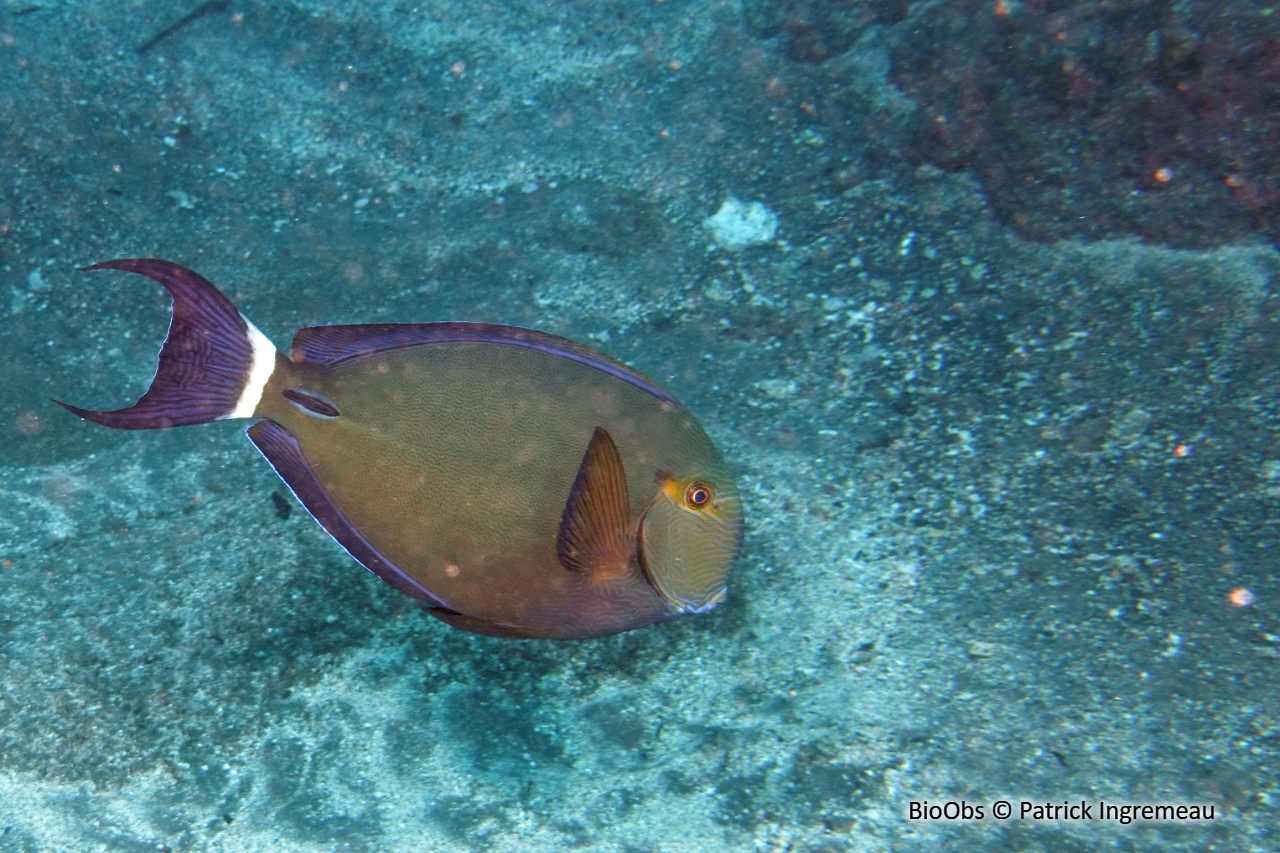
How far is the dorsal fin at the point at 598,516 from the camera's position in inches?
70.1

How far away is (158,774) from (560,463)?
1664mm

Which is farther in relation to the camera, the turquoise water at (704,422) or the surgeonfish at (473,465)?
the turquoise water at (704,422)

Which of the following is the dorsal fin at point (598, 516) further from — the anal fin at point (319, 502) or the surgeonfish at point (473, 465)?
the anal fin at point (319, 502)

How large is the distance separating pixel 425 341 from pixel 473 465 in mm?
381

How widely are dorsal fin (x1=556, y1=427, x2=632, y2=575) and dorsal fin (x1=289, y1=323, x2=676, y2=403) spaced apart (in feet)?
0.95

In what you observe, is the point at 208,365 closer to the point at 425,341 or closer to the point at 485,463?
the point at 425,341

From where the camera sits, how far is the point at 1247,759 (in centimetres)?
203

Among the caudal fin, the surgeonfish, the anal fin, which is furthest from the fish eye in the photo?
the caudal fin

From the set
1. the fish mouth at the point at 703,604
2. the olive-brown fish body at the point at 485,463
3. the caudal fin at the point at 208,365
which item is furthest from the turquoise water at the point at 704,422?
the caudal fin at the point at 208,365

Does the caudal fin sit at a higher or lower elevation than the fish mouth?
higher

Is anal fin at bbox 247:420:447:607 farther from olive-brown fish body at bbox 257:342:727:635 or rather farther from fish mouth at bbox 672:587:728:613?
fish mouth at bbox 672:587:728:613

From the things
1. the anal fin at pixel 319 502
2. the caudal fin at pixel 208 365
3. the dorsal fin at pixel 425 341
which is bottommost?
the anal fin at pixel 319 502

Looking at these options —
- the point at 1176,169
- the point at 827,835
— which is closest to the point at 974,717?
the point at 827,835

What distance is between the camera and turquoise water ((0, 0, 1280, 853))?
7.34ft
